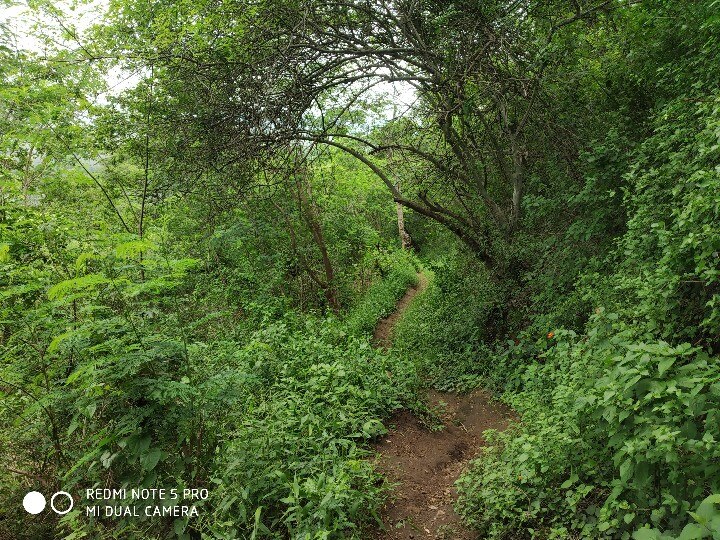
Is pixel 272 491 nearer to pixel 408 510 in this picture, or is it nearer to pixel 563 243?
pixel 408 510

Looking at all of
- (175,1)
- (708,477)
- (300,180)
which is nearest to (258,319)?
(300,180)

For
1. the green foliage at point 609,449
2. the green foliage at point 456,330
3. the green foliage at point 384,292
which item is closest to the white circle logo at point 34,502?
the green foliage at point 609,449

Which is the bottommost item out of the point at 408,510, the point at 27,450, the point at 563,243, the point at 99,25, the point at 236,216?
the point at 408,510

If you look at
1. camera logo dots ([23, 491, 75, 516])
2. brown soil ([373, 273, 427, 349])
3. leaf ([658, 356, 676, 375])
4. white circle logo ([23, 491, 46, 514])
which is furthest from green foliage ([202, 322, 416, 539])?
brown soil ([373, 273, 427, 349])

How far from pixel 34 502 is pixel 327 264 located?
833 cm

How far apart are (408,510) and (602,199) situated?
4360 mm

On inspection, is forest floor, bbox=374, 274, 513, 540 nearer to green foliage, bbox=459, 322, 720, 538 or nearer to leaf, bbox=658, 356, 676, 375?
green foliage, bbox=459, 322, 720, 538

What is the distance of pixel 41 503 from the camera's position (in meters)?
3.60

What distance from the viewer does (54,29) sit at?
8.22 metres

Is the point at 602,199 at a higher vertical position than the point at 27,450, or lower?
lower

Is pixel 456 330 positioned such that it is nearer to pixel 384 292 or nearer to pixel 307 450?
pixel 307 450

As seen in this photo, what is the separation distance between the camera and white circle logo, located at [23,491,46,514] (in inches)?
140

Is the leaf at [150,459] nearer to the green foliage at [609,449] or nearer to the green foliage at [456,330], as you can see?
the green foliage at [609,449]

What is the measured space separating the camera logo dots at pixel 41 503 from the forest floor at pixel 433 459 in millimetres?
2842
